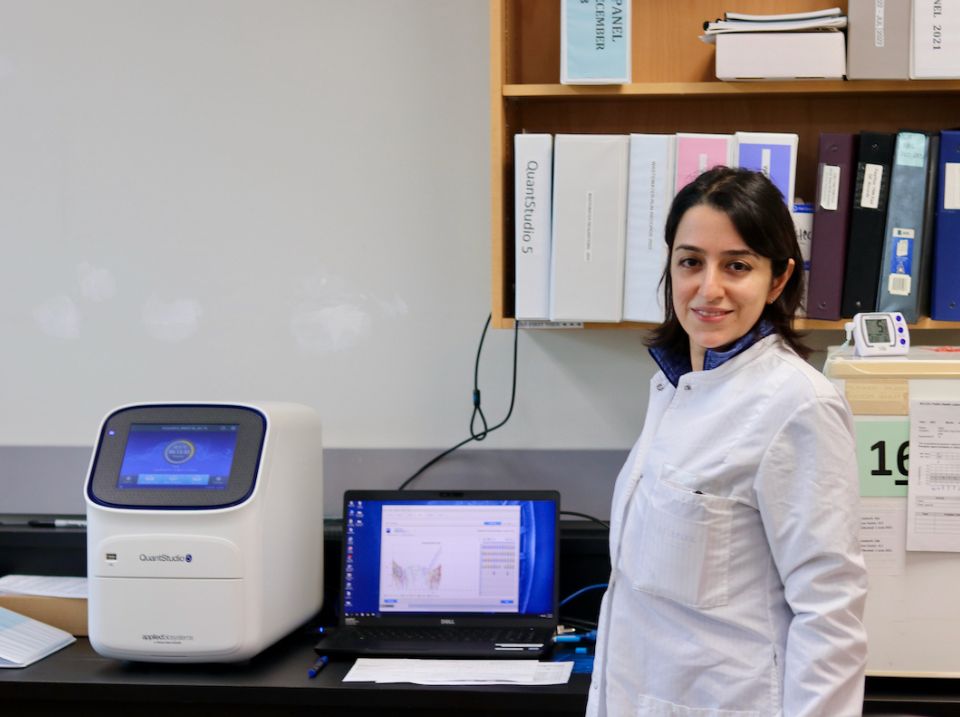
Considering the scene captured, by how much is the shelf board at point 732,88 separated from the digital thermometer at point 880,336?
1.55 ft

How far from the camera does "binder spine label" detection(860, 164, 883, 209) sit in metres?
1.76

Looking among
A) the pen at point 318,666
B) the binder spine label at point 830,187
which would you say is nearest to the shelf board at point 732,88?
the binder spine label at point 830,187

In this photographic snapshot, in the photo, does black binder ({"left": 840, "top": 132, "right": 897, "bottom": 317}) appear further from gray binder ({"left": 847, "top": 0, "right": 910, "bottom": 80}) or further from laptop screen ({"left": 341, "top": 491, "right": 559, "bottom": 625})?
laptop screen ({"left": 341, "top": 491, "right": 559, "bottom": 625})

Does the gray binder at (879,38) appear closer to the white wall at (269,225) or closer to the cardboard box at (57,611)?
the white wall at (269,225)

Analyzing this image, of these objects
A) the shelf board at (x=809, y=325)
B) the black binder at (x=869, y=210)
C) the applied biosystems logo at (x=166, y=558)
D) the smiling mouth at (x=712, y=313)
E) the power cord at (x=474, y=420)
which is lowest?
the applied biosystems logo at (x=166, y=558)

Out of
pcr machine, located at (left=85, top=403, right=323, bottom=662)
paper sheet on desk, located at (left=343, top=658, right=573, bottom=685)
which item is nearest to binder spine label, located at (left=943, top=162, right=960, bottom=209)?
paper sheet on desk, located at (left=343, top=658, right=573, bottom=685)

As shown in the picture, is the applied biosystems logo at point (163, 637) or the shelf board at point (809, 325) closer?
the applied biosystems logo at point (163, 637)

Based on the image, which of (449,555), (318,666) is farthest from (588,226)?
(318,666)

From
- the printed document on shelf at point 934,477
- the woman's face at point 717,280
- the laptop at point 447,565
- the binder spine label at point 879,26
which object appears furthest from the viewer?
the laptop at point 447,565

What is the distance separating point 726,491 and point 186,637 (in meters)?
0.91

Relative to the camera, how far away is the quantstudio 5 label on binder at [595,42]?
1736 mm

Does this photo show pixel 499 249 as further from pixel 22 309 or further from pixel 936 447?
pixel 22 309

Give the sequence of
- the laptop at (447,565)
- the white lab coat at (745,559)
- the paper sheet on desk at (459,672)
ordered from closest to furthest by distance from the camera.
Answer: the white lab coat at (745,559), the paper sheet on desk at (459,672), the laptop at (447,565)

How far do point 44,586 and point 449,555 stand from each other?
775 millimetres
